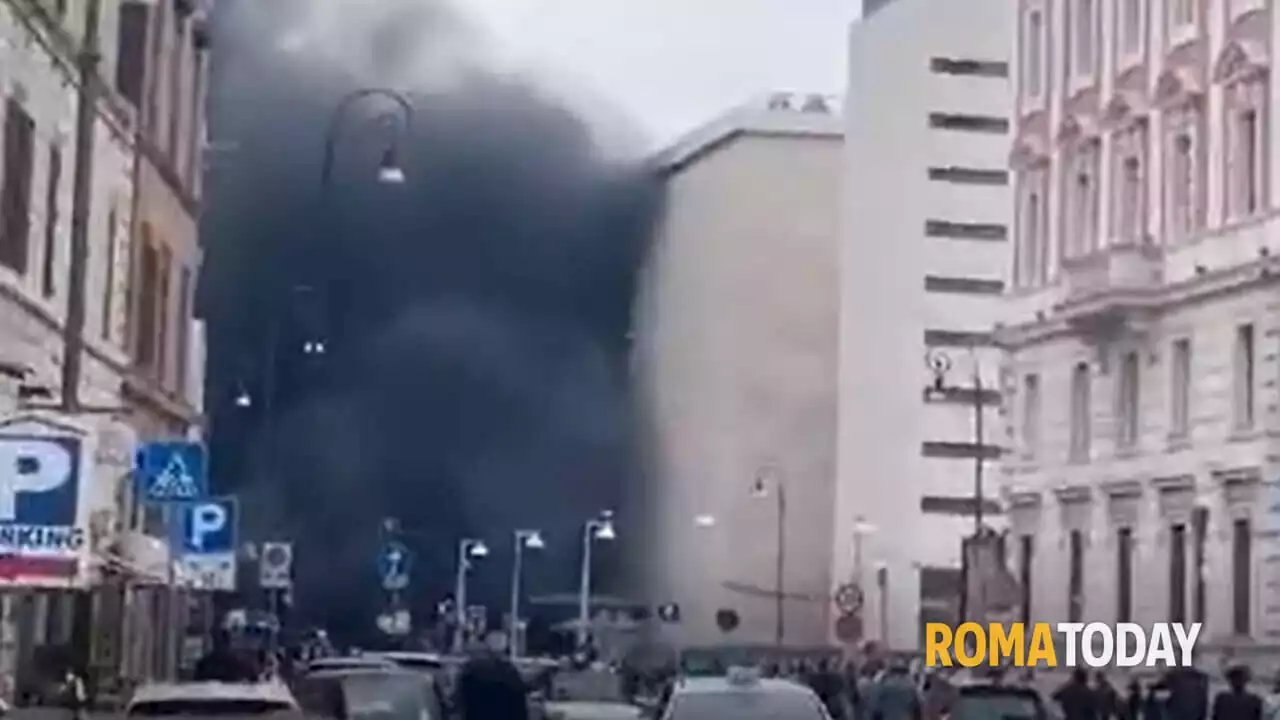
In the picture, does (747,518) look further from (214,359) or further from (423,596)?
(214,359)

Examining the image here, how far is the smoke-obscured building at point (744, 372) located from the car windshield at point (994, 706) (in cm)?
3733

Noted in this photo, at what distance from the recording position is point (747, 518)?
9175 centimetres

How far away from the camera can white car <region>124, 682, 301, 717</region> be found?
53.2ft

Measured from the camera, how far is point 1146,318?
5853 centimetres

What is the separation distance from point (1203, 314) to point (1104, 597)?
737 cm

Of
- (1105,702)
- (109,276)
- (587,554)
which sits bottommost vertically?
(1105,702)

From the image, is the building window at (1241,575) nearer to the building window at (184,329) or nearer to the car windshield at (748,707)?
the building window at (184,329)

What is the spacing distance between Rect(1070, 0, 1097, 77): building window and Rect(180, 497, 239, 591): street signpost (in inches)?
1394

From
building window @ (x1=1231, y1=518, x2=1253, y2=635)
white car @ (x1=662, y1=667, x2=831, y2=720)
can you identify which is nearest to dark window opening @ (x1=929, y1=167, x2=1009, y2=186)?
building window @ (x1=1231, y1=518, x2=1253, y2=635)

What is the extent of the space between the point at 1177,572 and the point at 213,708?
141ft

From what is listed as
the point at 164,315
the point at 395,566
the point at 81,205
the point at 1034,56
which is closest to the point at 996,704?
the point at 81,205

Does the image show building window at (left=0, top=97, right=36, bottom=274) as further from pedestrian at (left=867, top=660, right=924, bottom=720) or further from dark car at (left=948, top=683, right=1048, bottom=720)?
dark car at (left=948, top=683, right=1048, bottom=720)

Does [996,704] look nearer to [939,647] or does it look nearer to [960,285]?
[939,647]

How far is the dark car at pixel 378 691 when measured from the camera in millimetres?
25219
